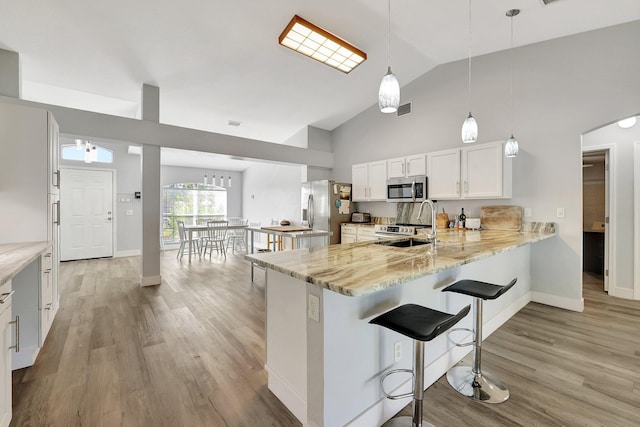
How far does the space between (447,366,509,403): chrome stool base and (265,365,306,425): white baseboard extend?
108cm

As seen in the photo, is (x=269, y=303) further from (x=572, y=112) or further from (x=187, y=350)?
(x=572, y=112)

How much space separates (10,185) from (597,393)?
4604 millimetres

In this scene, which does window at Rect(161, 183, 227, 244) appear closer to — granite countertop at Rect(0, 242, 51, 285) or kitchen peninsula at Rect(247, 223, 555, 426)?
granite countertop at Rect(0, 242, 51, 285)

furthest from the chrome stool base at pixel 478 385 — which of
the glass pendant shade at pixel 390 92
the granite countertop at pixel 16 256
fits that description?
the granite countertop at pixel 16 256

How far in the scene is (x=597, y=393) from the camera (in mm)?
1837

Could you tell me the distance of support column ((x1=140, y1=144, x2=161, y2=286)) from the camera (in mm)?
4121

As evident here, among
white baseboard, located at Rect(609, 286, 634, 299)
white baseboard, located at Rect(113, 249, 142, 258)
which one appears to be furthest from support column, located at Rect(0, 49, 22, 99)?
white baseboard, located at Rect(609, 286, 634, 299)

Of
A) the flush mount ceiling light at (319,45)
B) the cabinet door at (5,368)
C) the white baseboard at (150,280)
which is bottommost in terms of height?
the white baseboard at (150,280)

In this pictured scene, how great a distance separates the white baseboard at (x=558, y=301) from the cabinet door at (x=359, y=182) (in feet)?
9.72

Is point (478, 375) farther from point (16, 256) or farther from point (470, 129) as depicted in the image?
point (16, 256)

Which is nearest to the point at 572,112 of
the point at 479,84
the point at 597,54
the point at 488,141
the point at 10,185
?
the point at 597,54

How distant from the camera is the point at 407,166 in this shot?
464 centimetres

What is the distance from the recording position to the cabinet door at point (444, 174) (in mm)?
3975

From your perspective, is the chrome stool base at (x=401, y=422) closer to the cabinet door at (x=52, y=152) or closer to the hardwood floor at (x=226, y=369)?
the hardwood floor at (x=226, y=369)
